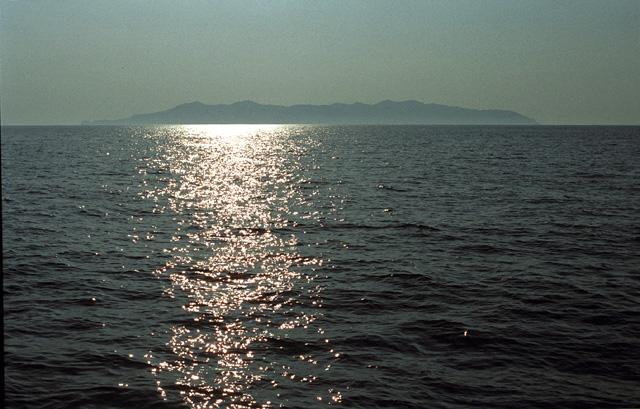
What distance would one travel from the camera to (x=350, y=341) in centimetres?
1648

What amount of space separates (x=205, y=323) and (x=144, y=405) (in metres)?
5.24

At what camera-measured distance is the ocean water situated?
13.7 meters

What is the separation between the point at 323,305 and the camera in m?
19.9

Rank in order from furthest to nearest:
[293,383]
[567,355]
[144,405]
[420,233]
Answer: [420,233] → [567,355] → [293,383] → [144,405]

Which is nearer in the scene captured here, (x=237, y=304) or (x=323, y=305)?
(x=237, y=304)

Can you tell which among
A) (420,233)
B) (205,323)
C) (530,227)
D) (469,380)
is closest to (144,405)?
(205,323)

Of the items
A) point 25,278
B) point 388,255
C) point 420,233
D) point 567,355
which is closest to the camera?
point 567,355

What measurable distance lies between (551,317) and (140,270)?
15843 millimetres

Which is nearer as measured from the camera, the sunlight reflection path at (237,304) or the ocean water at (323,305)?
the ocean water at (323,305)

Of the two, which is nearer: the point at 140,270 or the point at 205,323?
the point at 205,323

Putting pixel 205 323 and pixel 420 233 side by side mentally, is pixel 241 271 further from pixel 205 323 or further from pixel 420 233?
pixel 420 233

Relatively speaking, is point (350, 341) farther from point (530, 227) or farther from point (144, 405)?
point (530, 227)

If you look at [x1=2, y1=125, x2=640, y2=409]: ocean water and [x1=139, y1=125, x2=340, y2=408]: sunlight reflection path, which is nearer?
[x1=2, y1=125, x2=640, y2=409]: ocean water

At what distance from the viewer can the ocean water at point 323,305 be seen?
1369cm
